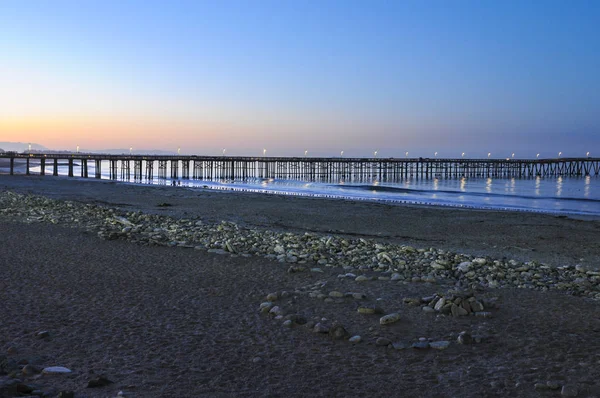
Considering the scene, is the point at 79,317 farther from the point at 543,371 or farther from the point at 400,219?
the point at 400,219

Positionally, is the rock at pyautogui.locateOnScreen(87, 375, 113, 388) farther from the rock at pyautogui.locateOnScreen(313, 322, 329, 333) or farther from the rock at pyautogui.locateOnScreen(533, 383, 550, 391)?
the rock at pyautogui.locateOnScreen(533, 383, 550, 391)

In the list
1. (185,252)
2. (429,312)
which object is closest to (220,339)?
(429,312)

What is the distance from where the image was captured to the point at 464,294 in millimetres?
5746

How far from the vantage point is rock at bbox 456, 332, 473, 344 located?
4.53 metres

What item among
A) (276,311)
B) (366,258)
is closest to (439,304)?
(276,311)

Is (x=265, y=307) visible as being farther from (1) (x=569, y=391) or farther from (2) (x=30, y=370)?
(1) (x=569, y=391)

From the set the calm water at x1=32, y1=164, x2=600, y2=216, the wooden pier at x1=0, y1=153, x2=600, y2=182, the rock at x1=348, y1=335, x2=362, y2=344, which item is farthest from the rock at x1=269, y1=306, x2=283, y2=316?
the wooden pier at x1=0, y1=153, x2=600, y2=182

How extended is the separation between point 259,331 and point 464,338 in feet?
6.25

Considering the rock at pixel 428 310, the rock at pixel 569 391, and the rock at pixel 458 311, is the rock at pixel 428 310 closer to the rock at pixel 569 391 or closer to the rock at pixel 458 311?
the rock at pixel 458 311

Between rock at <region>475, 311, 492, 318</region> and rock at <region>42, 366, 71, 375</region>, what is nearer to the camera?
rock at <region>42, 366, 71, 375</region>

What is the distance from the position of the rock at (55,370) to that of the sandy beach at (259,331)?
5 centimetres

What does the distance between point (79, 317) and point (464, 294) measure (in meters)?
4.19

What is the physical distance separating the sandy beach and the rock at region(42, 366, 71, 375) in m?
0.05

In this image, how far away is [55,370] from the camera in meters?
3.68
